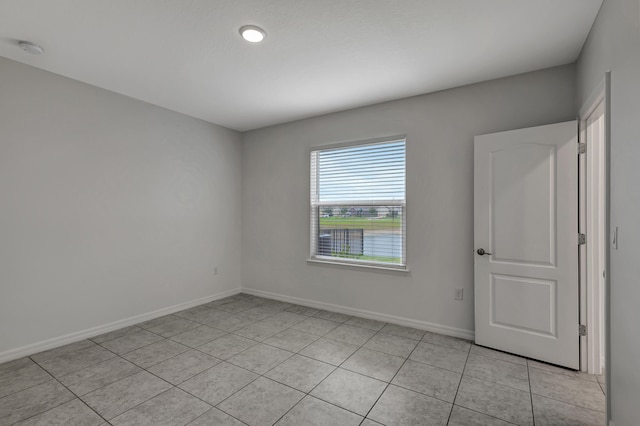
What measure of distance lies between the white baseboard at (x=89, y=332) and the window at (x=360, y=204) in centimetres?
188

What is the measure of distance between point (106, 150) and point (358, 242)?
3095mm

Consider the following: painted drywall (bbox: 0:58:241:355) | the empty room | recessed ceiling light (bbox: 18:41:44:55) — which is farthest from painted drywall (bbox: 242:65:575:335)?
recessed ceiling light (bbox: 18:41:44:55)

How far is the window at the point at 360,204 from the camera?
3631 mm

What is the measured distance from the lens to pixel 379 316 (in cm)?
368

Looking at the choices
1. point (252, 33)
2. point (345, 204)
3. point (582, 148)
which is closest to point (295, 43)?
point (252, 33)

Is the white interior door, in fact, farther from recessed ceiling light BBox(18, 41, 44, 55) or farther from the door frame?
recessed ceiling light BBox(18, 41, 44, 55)

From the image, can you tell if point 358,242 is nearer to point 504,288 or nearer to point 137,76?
point 504,288

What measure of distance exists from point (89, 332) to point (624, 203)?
448cm

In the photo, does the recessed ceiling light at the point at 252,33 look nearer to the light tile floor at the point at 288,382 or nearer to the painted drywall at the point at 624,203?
the painted drywall at the point at 624,203

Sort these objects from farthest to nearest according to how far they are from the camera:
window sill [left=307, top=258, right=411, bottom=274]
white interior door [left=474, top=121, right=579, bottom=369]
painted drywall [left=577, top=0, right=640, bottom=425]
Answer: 1. window sill [left=307, top=258, right=411, bottom=274]
2. white interior door [left=474, top=121, right=579, bottom=369]
3. painted drywall [left=577, top=0, right=640, bottom=425]

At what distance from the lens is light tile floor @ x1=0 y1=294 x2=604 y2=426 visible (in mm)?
1962

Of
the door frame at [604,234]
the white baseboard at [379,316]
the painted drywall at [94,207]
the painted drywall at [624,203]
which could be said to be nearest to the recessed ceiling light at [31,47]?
the painted drywall at [94,207]

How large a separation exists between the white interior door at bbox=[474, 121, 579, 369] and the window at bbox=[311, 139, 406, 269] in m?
0.92

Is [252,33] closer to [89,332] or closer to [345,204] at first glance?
[345,204]
